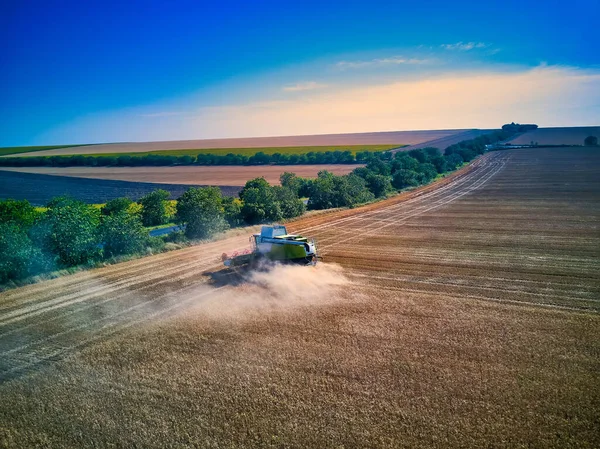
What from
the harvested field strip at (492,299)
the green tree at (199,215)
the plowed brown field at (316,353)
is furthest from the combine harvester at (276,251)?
the green tree at (199,215)

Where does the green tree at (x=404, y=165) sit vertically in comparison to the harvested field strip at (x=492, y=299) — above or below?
above

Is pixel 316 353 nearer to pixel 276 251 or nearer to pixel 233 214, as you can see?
pixel 276 251

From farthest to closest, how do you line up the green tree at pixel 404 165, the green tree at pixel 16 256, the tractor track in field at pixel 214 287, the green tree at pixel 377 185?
the green tree at pixel 404 165
the green tree at pixel 377 185
the green tree at pixel 16 256
the tractor track in field at pixel 214 287

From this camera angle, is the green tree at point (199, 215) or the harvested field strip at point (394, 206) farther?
the harvested field strip at point (394, 206)

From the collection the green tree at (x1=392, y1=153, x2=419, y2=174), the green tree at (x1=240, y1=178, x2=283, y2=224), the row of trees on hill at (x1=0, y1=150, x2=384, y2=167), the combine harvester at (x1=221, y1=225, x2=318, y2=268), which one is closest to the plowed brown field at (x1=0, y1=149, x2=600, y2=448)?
the combine harvester at (x1=221, y1=225, x2=318, y2=268)

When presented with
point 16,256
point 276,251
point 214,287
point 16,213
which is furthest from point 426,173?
point 16,256

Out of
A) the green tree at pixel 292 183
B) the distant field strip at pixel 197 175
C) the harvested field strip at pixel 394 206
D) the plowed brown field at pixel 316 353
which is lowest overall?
the plowed brown field at pixel 316 353

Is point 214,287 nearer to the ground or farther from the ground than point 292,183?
nearer to the ground

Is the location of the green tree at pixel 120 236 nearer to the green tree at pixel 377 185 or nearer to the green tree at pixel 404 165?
the green tree at pixel 377 185
